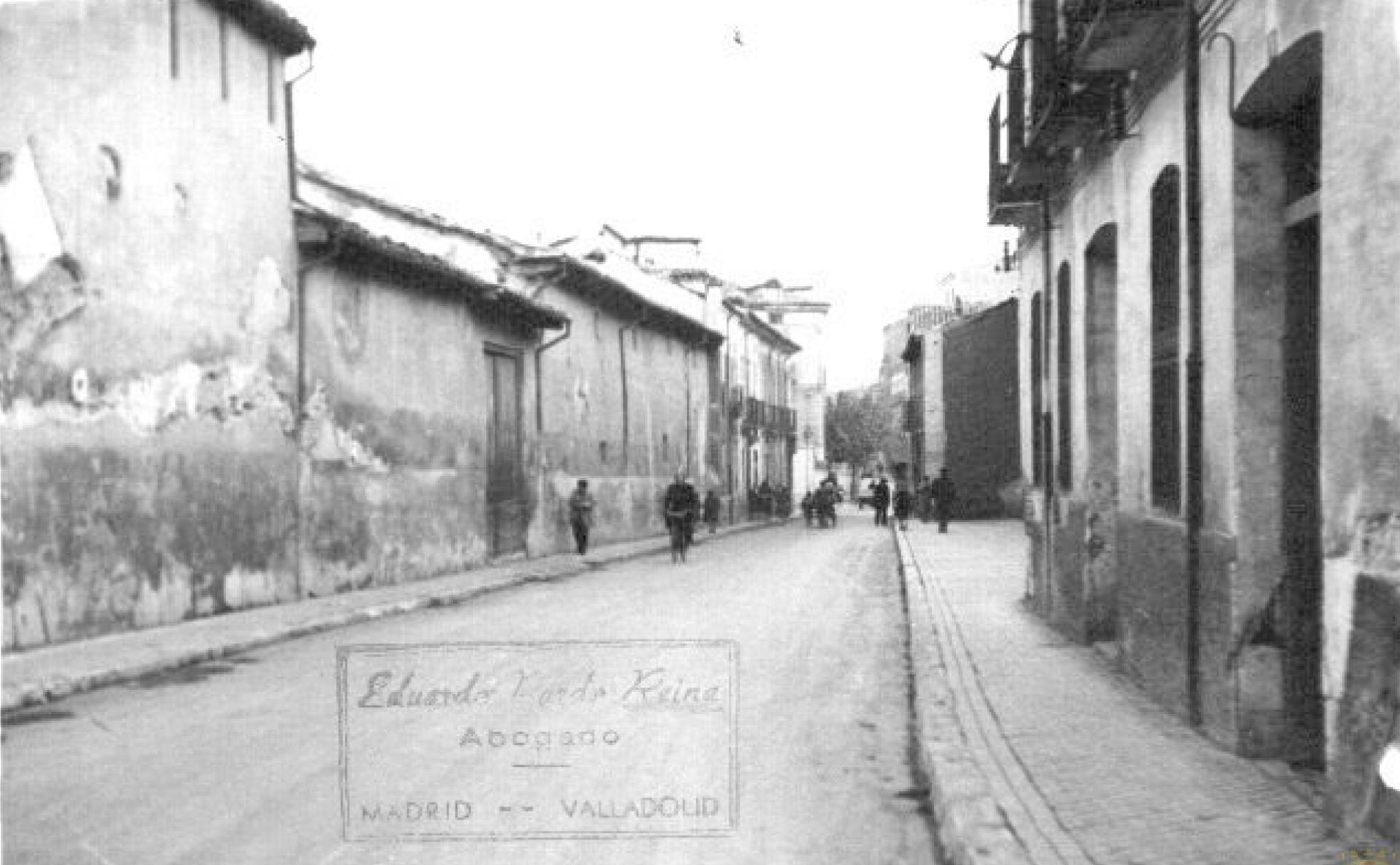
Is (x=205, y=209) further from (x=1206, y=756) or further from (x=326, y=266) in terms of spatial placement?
(x=1206, y=756)

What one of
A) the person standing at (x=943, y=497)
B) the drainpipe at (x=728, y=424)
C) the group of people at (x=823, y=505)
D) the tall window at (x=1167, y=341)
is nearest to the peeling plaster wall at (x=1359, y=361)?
the tall window at (x=1167, y=341)

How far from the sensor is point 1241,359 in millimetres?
6766

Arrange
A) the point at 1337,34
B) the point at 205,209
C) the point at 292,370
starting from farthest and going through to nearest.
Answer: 1. the point at 292,370
2. the point at 205,209
3. the point at 1337,34

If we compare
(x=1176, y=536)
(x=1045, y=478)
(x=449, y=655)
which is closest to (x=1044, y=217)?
(x=1045, y=478)

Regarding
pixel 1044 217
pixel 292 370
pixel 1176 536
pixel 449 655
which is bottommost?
pixel 449 655

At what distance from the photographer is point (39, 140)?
38.1ft

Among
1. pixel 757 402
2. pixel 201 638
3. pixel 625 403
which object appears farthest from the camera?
pixel 757 402

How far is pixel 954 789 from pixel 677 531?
1818cm

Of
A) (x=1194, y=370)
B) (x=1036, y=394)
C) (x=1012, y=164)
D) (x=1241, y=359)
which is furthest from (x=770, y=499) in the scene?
(x=1241, y=359)

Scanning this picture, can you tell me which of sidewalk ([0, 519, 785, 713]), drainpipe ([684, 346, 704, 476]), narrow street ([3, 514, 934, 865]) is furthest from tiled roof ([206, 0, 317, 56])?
drainpipe ([684, 346, 704, 476])

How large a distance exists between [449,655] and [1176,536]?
557 centimetres

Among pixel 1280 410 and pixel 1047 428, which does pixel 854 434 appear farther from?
pixel 1280 410

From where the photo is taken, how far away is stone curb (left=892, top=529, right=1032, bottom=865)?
5.10 m

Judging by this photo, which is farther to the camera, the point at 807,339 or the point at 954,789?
the point at 807,339
